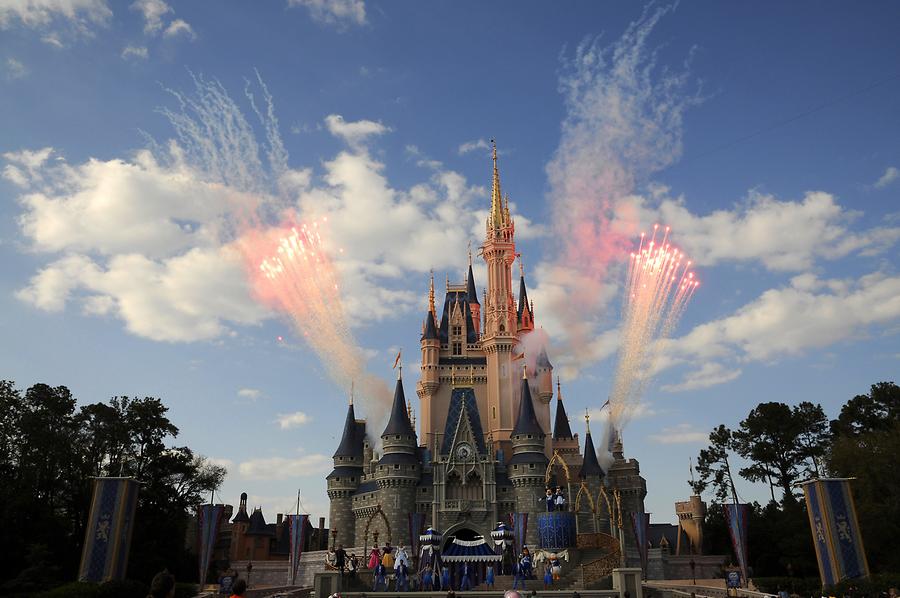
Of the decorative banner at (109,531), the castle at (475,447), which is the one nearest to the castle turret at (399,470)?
the castle at (475,447)

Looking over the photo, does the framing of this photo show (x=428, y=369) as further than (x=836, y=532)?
Yes

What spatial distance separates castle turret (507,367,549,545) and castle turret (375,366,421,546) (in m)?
9.15

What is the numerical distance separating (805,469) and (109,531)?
196 ft

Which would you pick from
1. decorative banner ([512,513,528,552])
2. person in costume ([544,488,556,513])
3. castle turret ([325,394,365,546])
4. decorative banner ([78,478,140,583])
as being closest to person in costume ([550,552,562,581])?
person in costume ([544,488,556,513])

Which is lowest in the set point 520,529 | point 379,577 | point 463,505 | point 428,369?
point 379,577

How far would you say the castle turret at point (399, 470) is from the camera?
6097cm

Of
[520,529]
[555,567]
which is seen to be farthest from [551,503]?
[555,567]

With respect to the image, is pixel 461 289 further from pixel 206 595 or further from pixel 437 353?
pixel 206 595

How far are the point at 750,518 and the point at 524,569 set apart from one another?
105ft

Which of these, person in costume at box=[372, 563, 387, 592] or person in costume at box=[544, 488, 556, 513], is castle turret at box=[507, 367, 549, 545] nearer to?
person in costume at box=[544, 488, 556, 513]

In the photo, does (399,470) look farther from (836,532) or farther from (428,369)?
(836,532)

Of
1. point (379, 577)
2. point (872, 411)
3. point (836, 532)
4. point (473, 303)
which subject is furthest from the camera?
point (473, 303)

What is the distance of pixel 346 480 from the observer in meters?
66.7

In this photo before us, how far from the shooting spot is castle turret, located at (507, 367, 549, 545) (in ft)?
201
